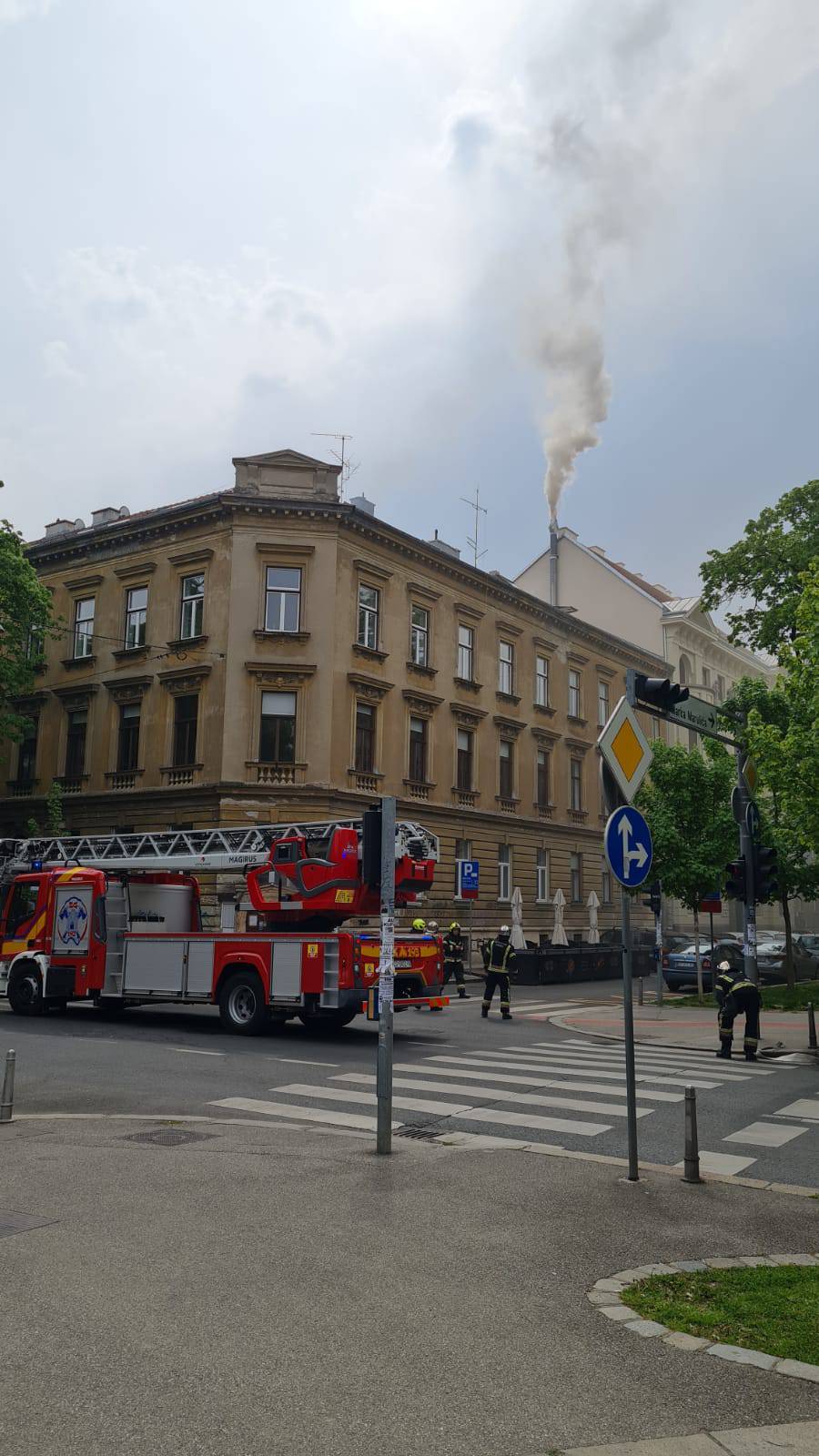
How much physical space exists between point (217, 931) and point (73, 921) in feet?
11.1

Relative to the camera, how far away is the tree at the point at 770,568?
30750 mm

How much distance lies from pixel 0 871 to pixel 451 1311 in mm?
19554

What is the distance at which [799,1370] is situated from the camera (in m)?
4.59

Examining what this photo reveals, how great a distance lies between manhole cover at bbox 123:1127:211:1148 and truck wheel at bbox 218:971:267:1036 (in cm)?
760

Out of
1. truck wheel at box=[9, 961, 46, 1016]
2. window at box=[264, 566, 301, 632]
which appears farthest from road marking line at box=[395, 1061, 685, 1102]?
window at box=[264, 566, 301, 632]

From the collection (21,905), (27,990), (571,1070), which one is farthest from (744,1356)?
(21,905)

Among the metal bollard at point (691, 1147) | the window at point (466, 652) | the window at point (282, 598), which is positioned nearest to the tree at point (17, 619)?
the window at point (282, 598)

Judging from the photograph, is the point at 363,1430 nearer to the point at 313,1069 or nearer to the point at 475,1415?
the point at 475,1415

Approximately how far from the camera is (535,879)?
42.2 meters

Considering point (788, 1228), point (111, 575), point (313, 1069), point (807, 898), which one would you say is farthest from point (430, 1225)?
point (111, 575)

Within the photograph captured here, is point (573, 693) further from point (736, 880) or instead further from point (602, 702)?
point (736, 880)

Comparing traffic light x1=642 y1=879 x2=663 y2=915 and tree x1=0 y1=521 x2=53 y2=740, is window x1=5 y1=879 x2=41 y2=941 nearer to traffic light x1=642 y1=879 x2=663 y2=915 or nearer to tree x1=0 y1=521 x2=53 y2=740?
tree x1=0 y1=521 x2=53 y2=740

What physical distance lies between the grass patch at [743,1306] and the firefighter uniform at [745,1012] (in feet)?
32.2

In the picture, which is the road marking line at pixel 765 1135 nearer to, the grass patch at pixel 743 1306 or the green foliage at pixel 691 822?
the grass patch at pixel 743 1306
